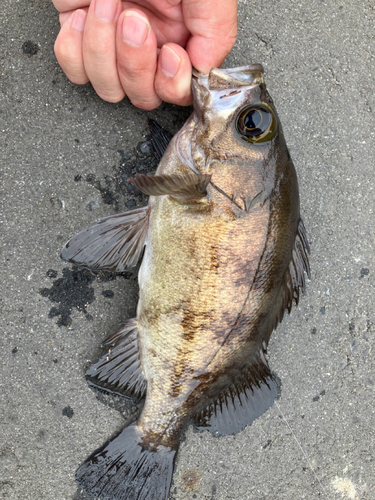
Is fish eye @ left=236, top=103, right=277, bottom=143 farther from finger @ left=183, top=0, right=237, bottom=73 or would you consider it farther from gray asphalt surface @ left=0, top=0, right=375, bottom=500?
gray asphalt surface @ left=0, top=0, right=375, bottom=500

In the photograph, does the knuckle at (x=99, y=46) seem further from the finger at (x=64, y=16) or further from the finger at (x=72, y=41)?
the finger at (x=64, y=16)

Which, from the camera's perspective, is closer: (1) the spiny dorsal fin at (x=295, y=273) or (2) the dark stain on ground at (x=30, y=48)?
(1) the spiny dorsal fin at (x=295, y=273)

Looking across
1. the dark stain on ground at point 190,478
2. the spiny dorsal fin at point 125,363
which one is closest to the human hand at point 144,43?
the spiny dorsal fin at point 125,363

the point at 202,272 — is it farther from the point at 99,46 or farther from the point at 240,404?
the point at 99,46

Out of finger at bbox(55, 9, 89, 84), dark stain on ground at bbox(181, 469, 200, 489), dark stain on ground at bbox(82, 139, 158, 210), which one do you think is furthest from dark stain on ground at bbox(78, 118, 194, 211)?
dark stain on ground at bbox(181, 469, 200, 489)

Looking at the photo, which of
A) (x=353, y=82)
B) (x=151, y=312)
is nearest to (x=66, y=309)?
(x=151, y=312)

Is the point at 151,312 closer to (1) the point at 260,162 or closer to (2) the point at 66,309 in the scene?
(2) the point at 66,309
